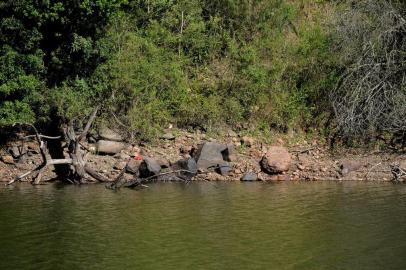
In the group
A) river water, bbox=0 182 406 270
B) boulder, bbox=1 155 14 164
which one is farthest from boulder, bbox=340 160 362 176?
boulder, bbox=1 155 14 164

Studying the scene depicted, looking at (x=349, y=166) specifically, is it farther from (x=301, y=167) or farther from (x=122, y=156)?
(x=122, y=156)

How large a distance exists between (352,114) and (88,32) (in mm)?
10484

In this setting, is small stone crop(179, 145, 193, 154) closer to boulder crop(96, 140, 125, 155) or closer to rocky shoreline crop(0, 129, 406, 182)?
rocky shoreline crop(0, 129, 406, 182)

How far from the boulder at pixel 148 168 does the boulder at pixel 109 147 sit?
1.86 meters

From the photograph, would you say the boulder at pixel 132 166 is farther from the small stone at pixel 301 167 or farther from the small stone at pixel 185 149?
the small stone at pixel 301 167

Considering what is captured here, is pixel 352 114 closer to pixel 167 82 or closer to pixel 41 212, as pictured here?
pixel 167 82

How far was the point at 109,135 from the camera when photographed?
24406mm

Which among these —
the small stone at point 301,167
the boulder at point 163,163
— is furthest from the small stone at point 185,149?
the small stone at point 301,167

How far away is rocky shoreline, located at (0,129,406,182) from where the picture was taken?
2238 centimetres

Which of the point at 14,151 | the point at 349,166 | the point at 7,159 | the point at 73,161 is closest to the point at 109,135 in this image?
the point at 73,161

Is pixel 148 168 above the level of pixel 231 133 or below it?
below

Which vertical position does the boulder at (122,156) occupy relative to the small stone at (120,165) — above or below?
above

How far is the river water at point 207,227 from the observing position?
38.7 feet

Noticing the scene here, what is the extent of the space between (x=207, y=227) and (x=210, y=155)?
8.44 m
